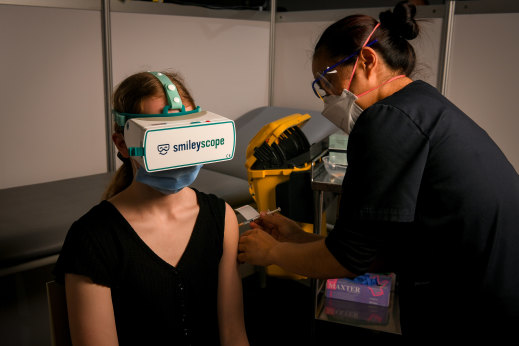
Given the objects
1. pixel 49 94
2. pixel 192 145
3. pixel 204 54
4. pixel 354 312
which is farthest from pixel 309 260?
pixel 204 54

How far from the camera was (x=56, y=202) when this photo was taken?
2.04 meters

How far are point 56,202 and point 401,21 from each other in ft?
4.90

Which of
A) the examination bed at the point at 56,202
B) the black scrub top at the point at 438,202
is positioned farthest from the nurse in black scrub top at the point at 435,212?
the examination bed at the point at 56,202

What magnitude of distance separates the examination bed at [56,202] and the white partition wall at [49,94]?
109mm

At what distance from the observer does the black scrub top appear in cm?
105

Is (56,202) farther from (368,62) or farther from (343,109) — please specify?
(368,62)

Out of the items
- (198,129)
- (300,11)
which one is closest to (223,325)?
(198,129)

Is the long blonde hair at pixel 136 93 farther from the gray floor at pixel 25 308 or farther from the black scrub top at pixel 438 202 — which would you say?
the gray floor at pixel 25 308

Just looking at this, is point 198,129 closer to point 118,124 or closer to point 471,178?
point 118,124

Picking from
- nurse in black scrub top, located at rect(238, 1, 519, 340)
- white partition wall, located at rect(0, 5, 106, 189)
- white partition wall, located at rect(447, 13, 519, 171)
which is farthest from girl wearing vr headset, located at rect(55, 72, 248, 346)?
white partition wall, located at rect(447, 13, 519, 171)

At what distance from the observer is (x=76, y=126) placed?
7.99 ft

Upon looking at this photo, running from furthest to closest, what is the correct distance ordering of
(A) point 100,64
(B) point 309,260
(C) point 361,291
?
1. (A) point 100,64
2. (C) point 361,291
3. (B) point 309,260

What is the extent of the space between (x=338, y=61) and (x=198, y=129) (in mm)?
505

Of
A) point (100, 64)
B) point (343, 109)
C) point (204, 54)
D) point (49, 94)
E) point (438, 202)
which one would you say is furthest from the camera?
point (204, 54)
